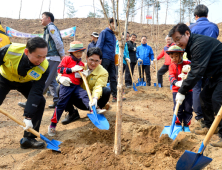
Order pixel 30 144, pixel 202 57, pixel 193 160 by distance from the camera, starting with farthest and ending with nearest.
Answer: pixel 30 144
pixel 202 57
pixel 193 160

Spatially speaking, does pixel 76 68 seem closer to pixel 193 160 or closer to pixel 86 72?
pixel 86 72

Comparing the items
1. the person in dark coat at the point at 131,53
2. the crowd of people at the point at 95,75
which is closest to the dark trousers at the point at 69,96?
the crowd of people at the point at 95,75

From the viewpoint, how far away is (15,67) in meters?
2.43

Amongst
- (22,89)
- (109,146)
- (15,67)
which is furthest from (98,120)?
(15,67)

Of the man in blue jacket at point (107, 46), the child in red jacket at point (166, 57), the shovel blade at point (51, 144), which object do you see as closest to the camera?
the shovel blade at point (51, 144)

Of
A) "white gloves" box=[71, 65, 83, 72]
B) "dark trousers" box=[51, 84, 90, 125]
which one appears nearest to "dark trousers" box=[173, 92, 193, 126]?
"dark trousers" box=[51, 84, 90, 125]

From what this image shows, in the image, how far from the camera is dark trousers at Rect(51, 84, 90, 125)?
301cm

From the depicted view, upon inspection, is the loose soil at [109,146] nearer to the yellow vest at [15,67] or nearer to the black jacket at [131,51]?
the yellow vest at [15,67]

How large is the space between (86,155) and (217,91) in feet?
6.05

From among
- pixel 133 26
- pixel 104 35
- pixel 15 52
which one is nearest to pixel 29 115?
pixel 15 52

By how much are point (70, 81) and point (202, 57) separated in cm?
211

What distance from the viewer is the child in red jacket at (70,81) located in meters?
3.04

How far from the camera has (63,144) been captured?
253 cm

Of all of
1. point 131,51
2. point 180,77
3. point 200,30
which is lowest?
point 180,77
